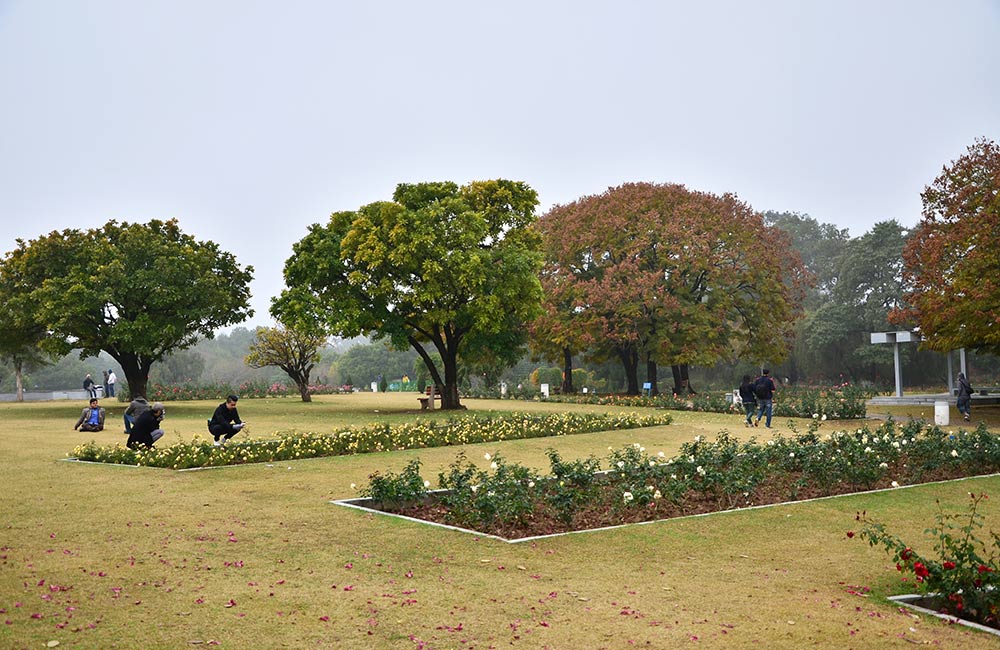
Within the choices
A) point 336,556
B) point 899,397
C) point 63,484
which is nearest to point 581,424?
point 63,484

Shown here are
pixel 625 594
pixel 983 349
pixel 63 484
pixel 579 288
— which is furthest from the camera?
pixel 579 288

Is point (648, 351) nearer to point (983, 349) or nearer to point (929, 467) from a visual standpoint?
point (983, 349)

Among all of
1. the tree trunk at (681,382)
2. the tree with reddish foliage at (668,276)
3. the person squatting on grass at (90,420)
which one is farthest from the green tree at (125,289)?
the tree trunk at (681,382)

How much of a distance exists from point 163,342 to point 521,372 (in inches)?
1372

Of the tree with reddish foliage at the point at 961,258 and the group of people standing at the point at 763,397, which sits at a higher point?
the tree with reddish foliage at the point at 961,258

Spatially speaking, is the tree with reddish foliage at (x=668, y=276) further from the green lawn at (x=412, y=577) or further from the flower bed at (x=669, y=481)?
the green lawn at (x=412, y=577)

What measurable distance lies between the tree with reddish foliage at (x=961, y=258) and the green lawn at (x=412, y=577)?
1336cm

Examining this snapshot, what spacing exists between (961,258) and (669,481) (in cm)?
1990

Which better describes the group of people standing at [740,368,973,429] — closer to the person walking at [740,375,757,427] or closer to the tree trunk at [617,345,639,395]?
the person walking at [740,375,757,427]

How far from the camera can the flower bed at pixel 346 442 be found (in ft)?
51.8

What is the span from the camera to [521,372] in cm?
6762

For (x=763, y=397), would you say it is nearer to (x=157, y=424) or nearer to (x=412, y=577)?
(x=157, y=424)

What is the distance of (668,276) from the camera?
4194 cm

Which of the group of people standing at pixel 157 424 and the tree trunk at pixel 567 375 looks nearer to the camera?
the group of people standing at pixel 157 424
